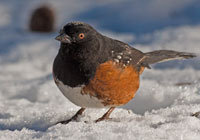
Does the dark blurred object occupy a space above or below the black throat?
above

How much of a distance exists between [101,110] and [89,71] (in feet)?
2.63

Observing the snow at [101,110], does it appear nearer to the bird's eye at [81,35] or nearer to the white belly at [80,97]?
the white belly at [80,97]

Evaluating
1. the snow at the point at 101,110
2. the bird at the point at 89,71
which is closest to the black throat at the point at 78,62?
the bird at the point at 89,71

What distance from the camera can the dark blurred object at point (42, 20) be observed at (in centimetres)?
901

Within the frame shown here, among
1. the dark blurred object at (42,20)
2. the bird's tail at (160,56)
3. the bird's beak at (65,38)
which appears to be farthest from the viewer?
the dark blurred object at (42,20)

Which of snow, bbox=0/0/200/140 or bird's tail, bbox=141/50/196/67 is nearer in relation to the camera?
snow, bbox=0/0/200/140

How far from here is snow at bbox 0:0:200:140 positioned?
318 cm

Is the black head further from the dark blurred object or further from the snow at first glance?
the dark blurred object

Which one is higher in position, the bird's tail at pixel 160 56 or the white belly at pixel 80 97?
the bird's tail at pixel 160 56

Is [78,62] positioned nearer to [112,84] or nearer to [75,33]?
[75,33]

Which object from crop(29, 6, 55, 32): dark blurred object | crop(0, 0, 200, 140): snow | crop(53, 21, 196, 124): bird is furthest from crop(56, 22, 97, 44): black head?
crop(29, 6, 55, 32): dark blurred object

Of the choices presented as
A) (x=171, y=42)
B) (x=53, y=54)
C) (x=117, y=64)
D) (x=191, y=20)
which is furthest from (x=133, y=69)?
(x=191, y=20)

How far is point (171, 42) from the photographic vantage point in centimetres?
665

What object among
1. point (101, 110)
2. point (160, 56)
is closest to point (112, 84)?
point (101, 110)
